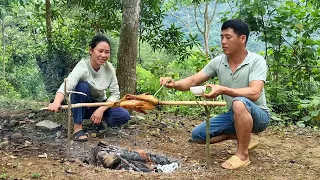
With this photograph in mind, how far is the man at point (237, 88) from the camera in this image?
10.1 feet

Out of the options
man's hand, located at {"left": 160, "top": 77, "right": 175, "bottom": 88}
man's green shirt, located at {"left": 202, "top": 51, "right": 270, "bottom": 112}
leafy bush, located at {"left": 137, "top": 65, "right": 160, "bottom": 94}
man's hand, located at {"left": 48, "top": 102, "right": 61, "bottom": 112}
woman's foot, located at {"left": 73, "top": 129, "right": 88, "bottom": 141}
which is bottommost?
woman's foot, located at {"left": 73, "top": 129, "right": 88, "bottom": 141}

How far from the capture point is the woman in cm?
371

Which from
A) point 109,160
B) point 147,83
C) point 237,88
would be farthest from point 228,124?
point 147,83

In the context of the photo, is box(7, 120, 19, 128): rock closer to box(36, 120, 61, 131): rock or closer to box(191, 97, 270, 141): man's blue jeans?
box(36, 120, 61, 131): rock

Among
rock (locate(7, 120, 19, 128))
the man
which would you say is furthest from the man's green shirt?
rock (locate(7, 120, 19, 128))

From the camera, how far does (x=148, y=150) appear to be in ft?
12.1

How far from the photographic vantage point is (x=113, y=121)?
13.1 feet

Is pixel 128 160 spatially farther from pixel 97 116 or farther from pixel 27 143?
pixel 27 143

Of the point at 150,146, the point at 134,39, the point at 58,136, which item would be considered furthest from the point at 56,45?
the point at 150,146

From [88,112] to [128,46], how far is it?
0.96 metres

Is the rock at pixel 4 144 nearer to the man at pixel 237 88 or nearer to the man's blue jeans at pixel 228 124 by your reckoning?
the man at pixel 237 88

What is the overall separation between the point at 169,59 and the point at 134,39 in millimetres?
10308

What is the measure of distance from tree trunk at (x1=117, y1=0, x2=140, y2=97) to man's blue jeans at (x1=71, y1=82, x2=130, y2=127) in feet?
1.96

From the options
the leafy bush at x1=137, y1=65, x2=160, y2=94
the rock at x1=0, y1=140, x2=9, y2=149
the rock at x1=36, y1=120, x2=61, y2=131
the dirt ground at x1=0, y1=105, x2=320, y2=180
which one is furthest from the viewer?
the leafy bush at x1=137, y1=65, x2=160, y2=94
